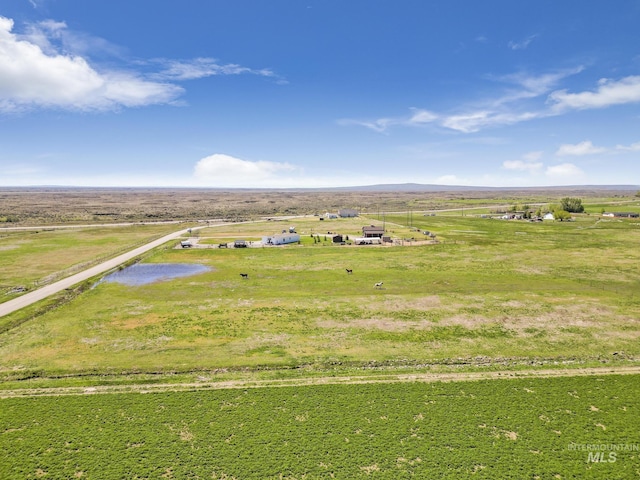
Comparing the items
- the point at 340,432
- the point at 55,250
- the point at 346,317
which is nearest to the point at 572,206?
the point at 346,317

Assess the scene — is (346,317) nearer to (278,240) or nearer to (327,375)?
(327,375)

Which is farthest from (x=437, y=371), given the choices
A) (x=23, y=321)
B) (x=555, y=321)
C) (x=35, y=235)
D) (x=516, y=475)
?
(x=35, y=235)

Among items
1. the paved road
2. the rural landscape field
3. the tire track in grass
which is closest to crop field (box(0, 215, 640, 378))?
the rural landscape field

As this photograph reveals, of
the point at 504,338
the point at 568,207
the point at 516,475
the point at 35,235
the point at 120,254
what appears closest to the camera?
the point at 516,475

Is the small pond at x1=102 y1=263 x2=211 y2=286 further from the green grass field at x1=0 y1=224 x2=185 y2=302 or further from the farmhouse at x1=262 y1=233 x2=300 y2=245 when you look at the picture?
the farmhouse at x1=262 y1=233 x2=300 y2=245

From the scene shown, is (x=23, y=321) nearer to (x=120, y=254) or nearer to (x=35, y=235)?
(x=120, y=254)

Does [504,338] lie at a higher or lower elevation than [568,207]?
lower
